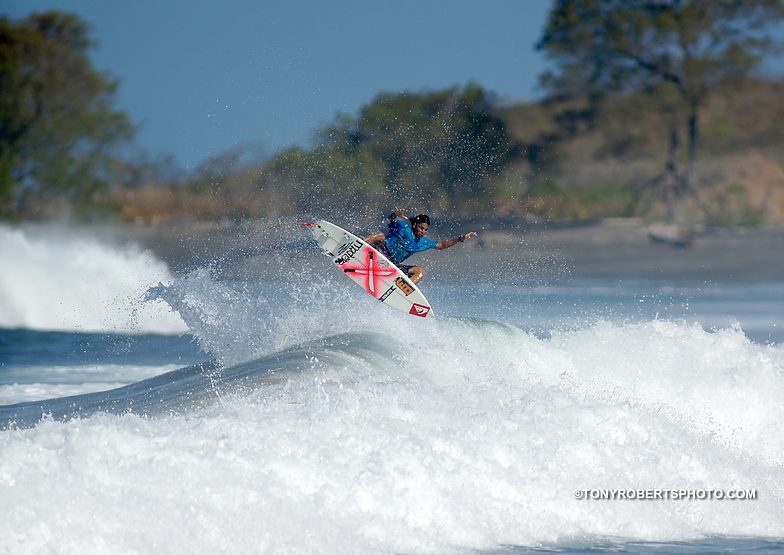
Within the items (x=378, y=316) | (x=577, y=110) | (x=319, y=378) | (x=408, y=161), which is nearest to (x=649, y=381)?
(x=378, y=316)

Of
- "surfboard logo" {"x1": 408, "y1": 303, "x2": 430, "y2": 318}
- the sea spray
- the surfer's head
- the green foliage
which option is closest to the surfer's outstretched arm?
the surfer's head

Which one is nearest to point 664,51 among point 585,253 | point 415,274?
point 585,253

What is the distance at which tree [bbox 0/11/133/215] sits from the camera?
128ft

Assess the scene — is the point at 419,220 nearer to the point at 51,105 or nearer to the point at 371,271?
the point at 371,271

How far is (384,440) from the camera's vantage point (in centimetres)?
855

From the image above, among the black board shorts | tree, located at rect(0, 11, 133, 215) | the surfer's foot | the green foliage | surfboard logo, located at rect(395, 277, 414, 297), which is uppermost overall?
tree, located at rect(0, 11, 133, 215)

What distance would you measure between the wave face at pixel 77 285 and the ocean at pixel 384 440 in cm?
629

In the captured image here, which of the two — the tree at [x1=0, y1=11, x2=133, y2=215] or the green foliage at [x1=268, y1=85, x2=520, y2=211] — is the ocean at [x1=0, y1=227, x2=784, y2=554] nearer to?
the green foliage at [x1=268, y1=85, x2=520, y2=211]

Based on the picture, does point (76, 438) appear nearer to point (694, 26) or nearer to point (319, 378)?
point (319, 378)

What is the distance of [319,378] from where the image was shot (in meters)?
10.6

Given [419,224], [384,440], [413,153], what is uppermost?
[413,153]

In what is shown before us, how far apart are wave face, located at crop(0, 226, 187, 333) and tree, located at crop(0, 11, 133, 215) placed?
406 inches

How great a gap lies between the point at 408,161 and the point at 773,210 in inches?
581

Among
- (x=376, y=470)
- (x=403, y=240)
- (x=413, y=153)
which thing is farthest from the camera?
(x=413, y=153)
